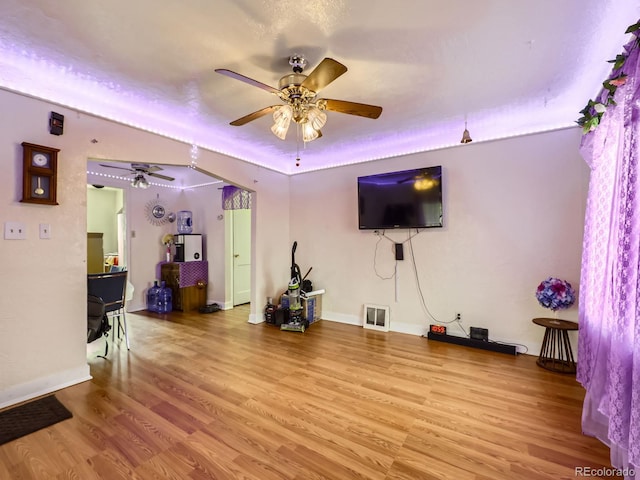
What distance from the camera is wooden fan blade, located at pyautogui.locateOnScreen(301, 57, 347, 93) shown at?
5.35 ft

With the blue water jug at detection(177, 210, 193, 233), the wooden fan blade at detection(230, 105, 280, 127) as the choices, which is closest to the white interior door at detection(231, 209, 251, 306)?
Answer: the blue water jug at detection(177, 210, 193, 233)

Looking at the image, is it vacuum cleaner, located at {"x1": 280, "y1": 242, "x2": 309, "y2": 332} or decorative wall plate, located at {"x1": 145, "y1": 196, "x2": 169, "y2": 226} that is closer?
vacuum cleaner, located at {"x1": 280, "y1": 242, "x2": 309, "y2": 332}

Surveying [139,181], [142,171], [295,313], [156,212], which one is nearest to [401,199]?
[295,313]

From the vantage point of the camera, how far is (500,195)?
334 cm

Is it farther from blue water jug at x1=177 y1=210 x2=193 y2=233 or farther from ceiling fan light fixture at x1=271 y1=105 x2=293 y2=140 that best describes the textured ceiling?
blue water jug at x1=177 y1=210 x2=193 y2=233

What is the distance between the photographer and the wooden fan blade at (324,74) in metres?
1.63

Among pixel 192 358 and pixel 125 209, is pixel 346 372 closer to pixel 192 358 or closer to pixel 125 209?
pixel 192 358

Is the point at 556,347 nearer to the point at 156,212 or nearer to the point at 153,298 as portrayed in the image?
the point at 153,298

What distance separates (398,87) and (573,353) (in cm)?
321

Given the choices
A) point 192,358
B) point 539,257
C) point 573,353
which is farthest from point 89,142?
point 573,353

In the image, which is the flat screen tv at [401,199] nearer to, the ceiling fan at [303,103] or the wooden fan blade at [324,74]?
the ceiling fan at [303,103]

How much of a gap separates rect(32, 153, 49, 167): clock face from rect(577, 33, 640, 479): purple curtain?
3.95 m

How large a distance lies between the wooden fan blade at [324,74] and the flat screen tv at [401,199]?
216 cm

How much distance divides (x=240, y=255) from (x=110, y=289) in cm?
257
